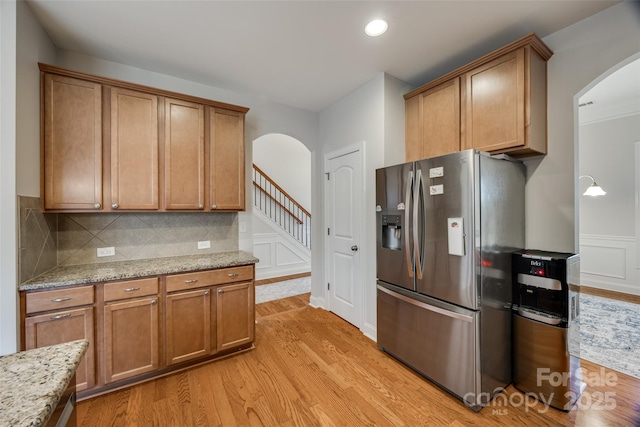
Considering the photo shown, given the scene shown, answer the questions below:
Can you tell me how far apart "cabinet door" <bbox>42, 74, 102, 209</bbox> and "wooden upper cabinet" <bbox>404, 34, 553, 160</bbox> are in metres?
3.03

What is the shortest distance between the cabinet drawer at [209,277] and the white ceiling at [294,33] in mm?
2011

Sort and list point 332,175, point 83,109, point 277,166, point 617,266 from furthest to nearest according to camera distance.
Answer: point 277,166
point 617,266
point 332,175
point 83,109

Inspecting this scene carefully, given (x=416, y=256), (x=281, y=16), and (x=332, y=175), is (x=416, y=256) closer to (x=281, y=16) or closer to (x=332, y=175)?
(x=332, y=175)

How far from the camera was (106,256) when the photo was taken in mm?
2492

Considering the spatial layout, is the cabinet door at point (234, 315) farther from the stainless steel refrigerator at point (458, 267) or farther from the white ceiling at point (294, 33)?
the white ceiling at point (294, 33)

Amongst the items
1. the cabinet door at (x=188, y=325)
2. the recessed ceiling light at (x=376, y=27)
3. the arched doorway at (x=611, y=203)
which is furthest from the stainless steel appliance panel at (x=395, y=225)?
the arched doorway at (x=611, y=203)

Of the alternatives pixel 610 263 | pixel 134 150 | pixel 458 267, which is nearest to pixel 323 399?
pixel 458 267

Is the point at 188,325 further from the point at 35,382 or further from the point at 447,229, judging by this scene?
the point at 447,229

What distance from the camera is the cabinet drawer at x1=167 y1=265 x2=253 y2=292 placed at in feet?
7.41

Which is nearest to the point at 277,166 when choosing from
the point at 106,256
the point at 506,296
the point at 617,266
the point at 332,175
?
the point at 332,175

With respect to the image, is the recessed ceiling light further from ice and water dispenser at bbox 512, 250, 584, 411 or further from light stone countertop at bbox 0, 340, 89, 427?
light stone countertop at bbox 0, 340, 89, 427

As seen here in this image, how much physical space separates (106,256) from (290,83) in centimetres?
258

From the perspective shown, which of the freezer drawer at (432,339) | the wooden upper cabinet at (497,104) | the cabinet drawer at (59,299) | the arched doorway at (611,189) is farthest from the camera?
the arched doorway at (611,189)

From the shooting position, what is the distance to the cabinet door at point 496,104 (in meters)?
2.01
